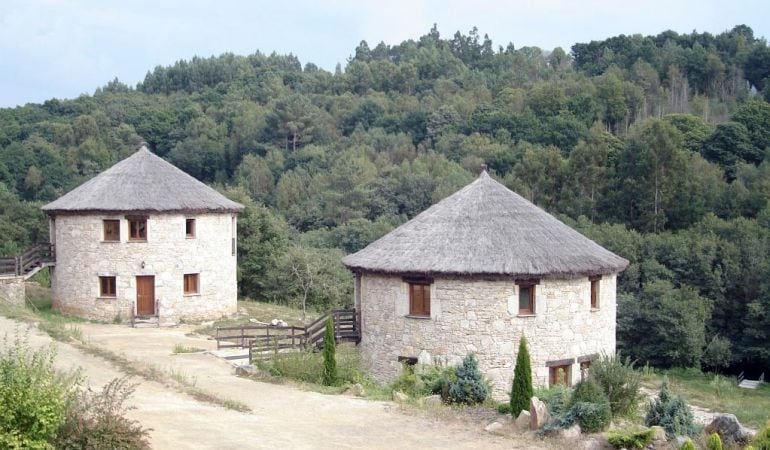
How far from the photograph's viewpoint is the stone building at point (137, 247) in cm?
3350

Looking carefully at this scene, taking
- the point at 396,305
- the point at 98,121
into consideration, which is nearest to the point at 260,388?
the point at 396,305

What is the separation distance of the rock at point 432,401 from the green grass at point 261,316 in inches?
575

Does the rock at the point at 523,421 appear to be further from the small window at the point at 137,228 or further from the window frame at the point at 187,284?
the small window at the point at 137,228

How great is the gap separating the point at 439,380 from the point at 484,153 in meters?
60.2

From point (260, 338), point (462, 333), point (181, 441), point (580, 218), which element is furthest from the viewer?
point (580, 218)

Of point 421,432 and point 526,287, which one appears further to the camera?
point 526,287

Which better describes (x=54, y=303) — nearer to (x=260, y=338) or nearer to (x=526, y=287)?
(x=260, y=338)

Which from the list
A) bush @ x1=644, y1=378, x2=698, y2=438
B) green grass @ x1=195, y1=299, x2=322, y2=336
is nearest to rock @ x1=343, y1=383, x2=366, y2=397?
bush @ x1=644, y1=378, x2=698, y2=438

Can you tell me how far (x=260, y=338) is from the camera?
28.4m

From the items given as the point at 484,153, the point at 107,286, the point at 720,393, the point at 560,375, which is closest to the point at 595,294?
the point at 560,375

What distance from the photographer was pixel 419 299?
24.2 meters

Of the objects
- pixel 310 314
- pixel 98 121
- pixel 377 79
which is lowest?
pixel 310 314

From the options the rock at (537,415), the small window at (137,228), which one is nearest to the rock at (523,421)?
the rock at (537,415)

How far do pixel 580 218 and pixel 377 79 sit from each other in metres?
63.8
